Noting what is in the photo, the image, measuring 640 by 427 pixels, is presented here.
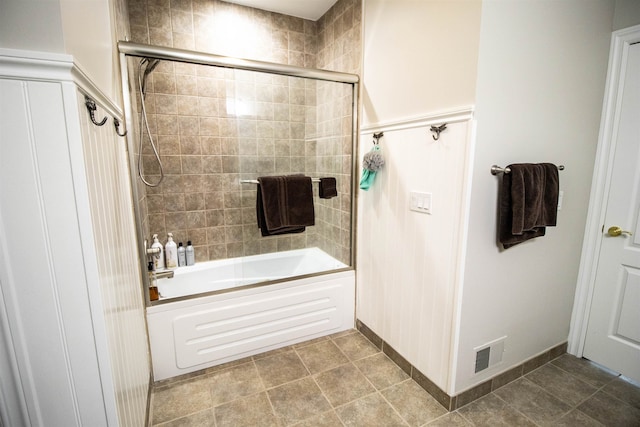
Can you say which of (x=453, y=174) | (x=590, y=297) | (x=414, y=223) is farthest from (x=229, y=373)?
(x=590, y=297)

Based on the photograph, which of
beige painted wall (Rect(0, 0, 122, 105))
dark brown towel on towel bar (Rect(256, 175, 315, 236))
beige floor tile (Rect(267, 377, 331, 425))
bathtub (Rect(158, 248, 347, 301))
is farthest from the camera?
bathtub (Rect(158, 248, 347, 301))

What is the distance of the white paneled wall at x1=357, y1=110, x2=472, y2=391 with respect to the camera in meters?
1.56

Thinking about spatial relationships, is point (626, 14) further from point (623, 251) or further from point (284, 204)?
point (284, 204)

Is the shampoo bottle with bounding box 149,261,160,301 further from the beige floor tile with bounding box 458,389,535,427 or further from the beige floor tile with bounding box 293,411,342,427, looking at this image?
the beige floor tile with bounding box 458,389,535,427

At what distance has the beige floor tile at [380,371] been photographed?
192 centimetres

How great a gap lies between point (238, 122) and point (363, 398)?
1962 mm

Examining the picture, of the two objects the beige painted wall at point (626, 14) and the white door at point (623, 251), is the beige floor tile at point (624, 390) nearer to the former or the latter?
the white door at point (623, 251)

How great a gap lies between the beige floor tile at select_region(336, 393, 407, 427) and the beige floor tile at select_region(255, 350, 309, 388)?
40 centimetres

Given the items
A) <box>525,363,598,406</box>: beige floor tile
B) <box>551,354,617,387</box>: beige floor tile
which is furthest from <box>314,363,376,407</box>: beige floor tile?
<box>551,354,617,387</box>: beige floor tile

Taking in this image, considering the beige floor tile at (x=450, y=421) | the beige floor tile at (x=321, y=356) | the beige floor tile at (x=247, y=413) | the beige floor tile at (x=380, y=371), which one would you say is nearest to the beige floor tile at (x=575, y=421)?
the beige floor tile at (x=450, y=421)

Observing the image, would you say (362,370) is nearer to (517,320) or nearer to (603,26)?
(517,320)

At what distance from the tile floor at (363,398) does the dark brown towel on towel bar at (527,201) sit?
0.96 m

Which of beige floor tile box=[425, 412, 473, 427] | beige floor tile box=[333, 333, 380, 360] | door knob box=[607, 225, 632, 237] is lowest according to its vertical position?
beige floor tile box=[333, 333, 380, 360]

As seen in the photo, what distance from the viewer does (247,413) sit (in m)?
1.68
